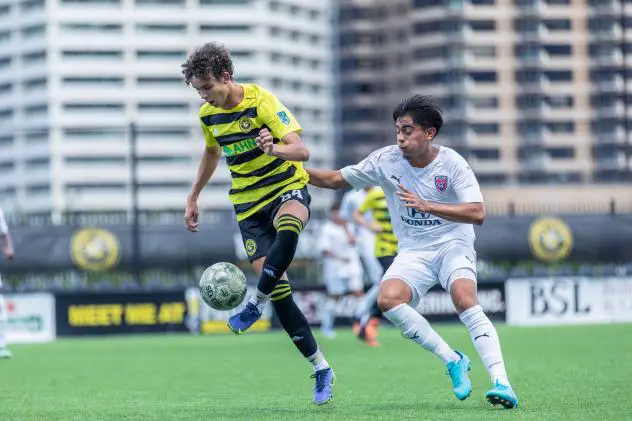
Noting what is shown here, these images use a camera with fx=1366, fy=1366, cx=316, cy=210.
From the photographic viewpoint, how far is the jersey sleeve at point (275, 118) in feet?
29.3

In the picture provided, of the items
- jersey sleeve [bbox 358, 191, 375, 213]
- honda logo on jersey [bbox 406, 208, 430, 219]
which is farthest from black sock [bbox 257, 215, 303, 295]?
jersey sleeve [bbox 358, 191, 375, 213]

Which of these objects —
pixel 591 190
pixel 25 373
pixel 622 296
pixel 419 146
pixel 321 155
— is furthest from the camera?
pixel 321 155

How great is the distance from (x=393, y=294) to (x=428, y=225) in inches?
20.3

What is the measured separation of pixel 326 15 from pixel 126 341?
87.9 metres

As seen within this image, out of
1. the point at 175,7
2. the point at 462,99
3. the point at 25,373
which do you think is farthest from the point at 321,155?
the point at 25,373

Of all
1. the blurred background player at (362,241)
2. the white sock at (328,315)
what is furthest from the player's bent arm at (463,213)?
the white sock at (328,315)

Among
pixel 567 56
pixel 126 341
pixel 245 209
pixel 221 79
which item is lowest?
pixel 126 341

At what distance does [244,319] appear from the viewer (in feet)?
28.6

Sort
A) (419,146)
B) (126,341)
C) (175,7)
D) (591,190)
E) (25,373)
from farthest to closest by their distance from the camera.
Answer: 1. (175,7)
2. (591,190)
3. (126,341)
4. (25,373)
5. (419,146)

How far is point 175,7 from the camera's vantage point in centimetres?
10075

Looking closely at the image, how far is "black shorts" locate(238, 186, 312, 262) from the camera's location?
29.7 ft

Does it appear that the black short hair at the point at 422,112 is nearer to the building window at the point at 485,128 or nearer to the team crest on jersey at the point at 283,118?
the team crest on jersey at the point at 283,118

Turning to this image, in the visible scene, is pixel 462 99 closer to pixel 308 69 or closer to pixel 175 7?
pixel 308 69

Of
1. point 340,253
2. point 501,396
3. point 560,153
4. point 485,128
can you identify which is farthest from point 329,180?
point 485,128
